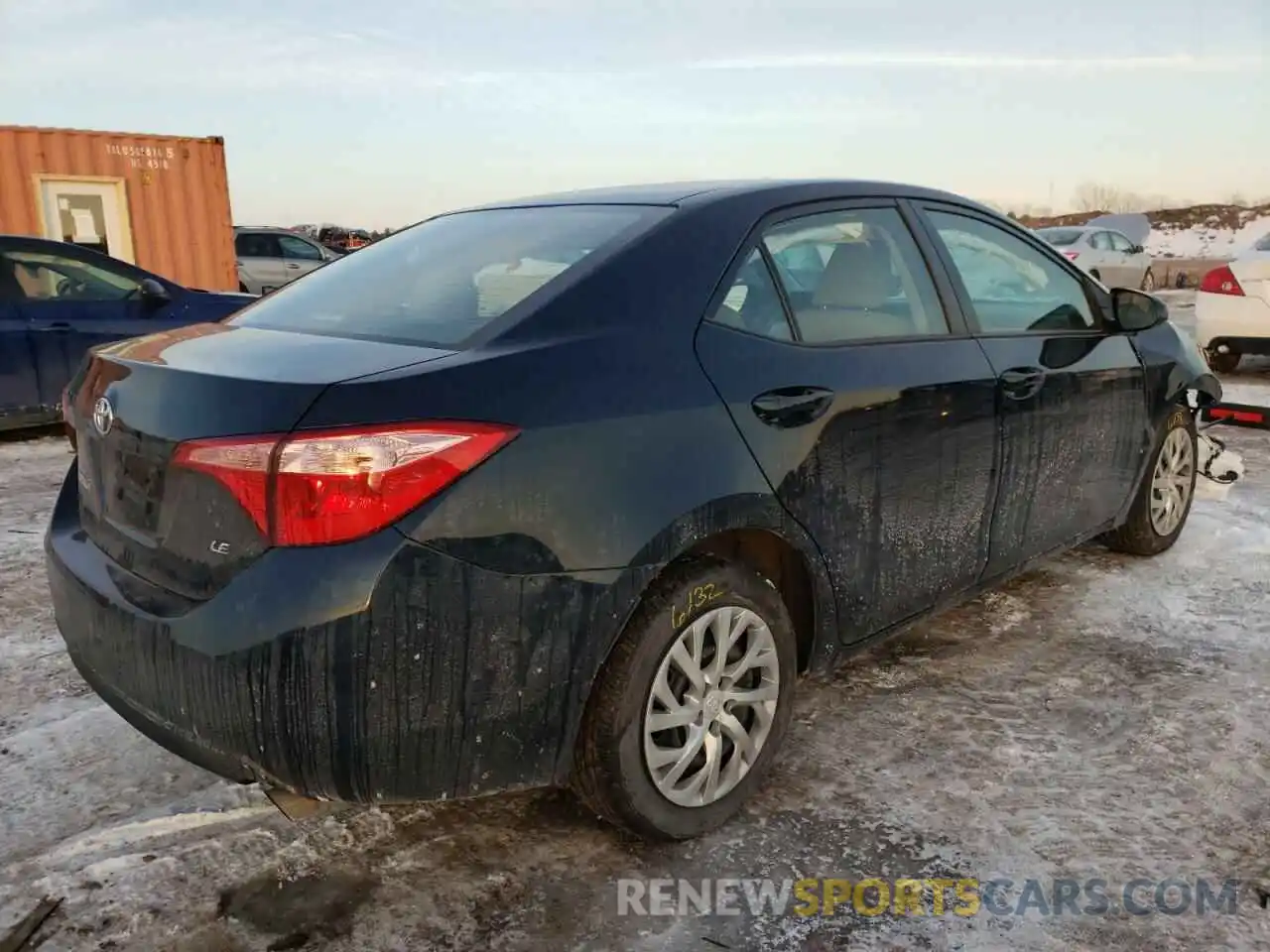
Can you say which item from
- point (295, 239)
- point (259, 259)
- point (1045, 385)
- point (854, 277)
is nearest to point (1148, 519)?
point (1045, 385)

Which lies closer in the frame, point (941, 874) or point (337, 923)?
point (337, 923)

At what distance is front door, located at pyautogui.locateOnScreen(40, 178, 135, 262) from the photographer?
468 inches

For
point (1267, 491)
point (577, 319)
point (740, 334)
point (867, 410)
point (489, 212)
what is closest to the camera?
point (577, 319)

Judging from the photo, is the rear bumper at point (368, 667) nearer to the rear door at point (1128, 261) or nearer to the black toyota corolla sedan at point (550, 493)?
the black toyota corolla sedan at point (550, 493)

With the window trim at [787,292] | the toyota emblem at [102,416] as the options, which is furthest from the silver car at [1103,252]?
the toyota emblem at [102,416]

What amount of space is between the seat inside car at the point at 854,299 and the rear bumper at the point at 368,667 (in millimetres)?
975

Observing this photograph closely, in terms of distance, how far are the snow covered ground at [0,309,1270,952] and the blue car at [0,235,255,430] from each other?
13.6ft

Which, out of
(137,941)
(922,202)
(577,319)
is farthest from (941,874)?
(922,202)

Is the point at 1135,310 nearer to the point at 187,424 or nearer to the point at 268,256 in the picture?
the point at 187,424

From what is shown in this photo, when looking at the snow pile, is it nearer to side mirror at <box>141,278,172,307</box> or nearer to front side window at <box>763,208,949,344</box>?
side mirror at <box>141,278,172,307</box>

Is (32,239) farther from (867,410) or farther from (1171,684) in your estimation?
(1171,684)

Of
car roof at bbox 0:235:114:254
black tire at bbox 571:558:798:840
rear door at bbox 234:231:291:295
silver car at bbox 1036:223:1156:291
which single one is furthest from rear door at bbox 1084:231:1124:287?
black tire at bbox 571:558:798:840

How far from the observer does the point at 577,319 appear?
213 cm

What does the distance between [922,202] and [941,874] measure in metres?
1.99
